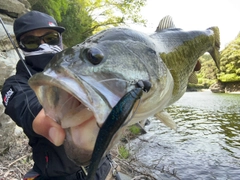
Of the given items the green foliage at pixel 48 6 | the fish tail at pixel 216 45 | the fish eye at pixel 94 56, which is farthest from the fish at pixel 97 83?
the green foliage at pixel 48 6

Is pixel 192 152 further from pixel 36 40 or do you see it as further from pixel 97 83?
pixel 97 83

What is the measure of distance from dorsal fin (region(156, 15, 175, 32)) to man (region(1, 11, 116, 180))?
0.99 metres

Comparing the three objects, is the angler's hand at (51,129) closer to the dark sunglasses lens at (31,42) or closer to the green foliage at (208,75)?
the dark sunglasses lens at (31,42)

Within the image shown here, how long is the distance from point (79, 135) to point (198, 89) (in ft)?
239

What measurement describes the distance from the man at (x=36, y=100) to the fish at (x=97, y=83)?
28 centimetres

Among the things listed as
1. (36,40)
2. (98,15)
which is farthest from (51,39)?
(98,15)

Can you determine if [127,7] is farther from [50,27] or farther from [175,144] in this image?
[50,27]

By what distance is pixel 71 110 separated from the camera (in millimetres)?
1043

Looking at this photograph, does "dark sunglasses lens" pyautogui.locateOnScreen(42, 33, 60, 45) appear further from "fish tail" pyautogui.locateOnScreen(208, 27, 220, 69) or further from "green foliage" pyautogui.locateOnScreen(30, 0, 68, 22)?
"green foliage" pyautogui.locateOnScreen(30, 0, 68, 22)

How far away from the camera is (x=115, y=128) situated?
2.77 ft

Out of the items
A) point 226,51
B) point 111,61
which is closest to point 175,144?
point 111,61

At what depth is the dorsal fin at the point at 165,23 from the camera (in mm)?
1900

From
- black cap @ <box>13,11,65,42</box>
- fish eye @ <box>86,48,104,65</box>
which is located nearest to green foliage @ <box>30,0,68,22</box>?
black cap @ <box>13,11,65,42</box>

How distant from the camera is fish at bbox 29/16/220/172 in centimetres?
92
